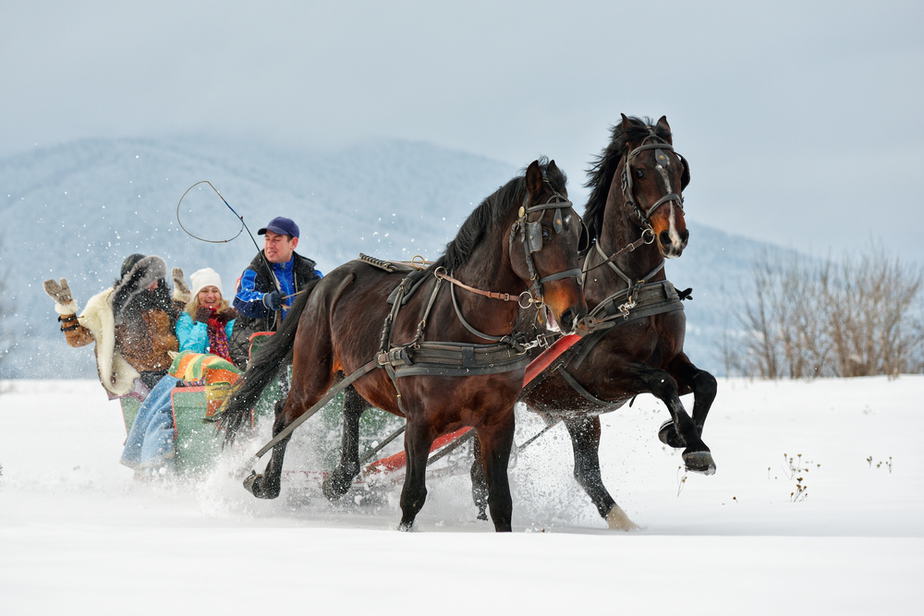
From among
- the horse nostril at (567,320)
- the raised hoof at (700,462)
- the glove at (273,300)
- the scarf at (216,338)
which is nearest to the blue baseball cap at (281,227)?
the glove at (273,300)

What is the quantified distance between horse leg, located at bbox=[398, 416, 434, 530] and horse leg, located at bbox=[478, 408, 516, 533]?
0.28 meters

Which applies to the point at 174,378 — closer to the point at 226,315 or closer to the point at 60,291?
the point at 226,315

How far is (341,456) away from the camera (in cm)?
687

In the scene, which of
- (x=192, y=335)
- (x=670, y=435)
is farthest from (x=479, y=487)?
(x=192, y=335)

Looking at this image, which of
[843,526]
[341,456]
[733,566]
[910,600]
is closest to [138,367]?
[341,456]

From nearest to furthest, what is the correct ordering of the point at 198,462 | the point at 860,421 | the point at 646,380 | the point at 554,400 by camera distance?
the point at 646,380, the point at 554,400, the point at 198,462, the point at 860,421

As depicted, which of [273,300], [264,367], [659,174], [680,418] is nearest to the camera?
[680,418]

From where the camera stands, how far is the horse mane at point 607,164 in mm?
6234

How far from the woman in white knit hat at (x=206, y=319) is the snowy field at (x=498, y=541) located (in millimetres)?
1152

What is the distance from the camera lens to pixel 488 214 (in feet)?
17.5

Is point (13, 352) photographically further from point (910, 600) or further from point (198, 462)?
point (910, 600)

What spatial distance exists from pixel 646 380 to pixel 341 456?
6.74ft

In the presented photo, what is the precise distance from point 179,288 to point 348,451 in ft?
9.49

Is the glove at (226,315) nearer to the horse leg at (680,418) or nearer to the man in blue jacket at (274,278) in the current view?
the man in blue jacket at (274,278)
